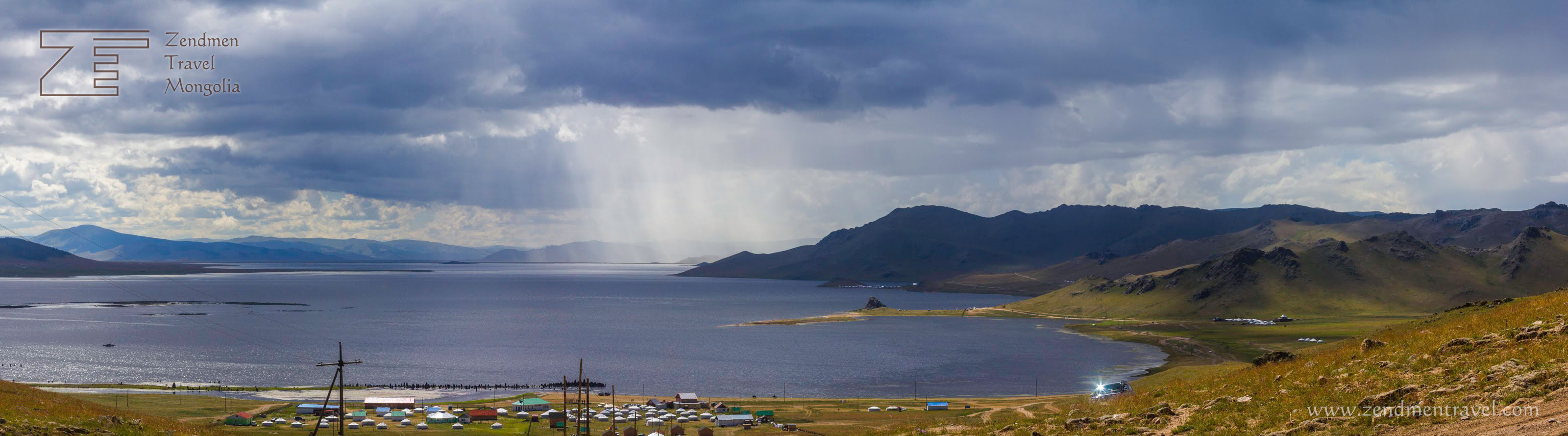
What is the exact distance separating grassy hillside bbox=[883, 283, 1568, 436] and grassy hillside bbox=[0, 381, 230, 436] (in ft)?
115

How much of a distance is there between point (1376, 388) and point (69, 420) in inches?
1978

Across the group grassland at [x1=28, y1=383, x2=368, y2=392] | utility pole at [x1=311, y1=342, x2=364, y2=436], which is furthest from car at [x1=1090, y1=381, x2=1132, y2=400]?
grassland at [x1=28, y1=383, x2=368, y2=392]

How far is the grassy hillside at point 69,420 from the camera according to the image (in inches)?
1362

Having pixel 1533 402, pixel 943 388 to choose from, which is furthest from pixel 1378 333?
pixel 943 388

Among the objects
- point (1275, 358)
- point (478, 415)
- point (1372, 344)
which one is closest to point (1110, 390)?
point (1275, 358)

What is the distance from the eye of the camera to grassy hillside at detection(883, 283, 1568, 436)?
24.3 metres

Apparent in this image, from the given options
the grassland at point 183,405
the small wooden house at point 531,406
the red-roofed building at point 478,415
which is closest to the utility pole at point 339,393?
the grassland at point 183,405

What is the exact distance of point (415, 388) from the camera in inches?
5027

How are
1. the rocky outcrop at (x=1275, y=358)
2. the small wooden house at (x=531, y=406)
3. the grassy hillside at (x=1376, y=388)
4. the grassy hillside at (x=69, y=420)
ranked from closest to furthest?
the grassy hillside at (x=1376, y=388), the grassy hillside at (x=69, y=420), the rocky outcrop at (x=1275, y=358), the small wooden house at (x=531, y=406)

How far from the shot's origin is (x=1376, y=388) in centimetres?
2836

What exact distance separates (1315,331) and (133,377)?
228 metres

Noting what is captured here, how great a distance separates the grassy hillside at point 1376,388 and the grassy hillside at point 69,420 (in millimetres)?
35144

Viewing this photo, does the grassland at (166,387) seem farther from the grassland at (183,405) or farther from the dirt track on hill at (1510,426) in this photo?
the dirt track on hill at (1510,426)

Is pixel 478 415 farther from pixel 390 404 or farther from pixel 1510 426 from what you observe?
pixel 1510 426
